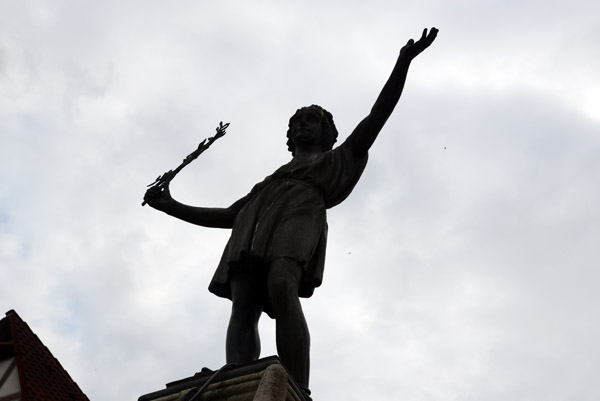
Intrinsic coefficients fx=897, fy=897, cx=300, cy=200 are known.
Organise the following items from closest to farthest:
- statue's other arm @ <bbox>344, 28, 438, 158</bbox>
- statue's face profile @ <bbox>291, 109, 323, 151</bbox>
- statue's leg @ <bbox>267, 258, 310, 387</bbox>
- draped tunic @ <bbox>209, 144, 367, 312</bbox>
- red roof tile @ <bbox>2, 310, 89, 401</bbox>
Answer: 1. statue's leg @ <bbox>267, 258, 310, 387</bbox>
2. draped tunic @ <bbox>209, 144, 367, 312</bbox>
3. statue's other arm @ <bbox>344, 28, 438, 158</bbox>
4. statue's face profile @ <bbox>291, 109, 323, 151</bbox>
5. red roof tile @ <bbox>2, 310, 89, 401</bbox>

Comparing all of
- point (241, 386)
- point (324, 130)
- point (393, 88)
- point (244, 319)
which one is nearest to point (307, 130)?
point (324, 130)

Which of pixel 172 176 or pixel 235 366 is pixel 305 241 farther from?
pixel 172 176

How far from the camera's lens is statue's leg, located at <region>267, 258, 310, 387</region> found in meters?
5.70

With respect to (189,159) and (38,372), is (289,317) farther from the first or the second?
(38,372)

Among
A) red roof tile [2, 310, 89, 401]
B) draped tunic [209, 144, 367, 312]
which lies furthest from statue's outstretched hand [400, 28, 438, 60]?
red roof tile [2, 310, 89, 401]

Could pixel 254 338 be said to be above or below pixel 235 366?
above

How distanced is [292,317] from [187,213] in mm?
2058

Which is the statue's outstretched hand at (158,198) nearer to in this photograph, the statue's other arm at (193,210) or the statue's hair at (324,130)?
the statue's other arm at (193,210)

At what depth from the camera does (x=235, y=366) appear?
5.35 m

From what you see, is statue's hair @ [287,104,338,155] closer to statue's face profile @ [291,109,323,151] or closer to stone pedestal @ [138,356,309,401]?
statue's face profile @ [291,109,323,151]

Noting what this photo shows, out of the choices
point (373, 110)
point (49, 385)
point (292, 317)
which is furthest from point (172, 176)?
point (49, 385)

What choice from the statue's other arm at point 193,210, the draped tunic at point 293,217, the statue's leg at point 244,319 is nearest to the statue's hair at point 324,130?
the draped tunic at point 293,217

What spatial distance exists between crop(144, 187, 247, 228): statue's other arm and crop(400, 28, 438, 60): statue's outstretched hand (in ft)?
5.70

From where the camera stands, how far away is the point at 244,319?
624cm
